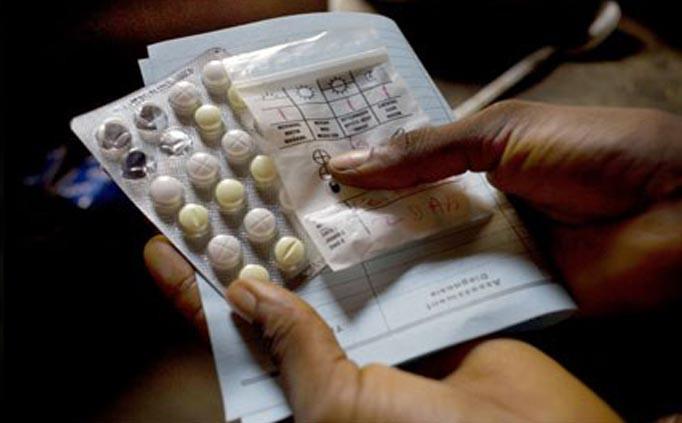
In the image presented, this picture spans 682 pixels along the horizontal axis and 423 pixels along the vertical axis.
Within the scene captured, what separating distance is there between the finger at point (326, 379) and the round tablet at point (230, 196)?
0.09 metres

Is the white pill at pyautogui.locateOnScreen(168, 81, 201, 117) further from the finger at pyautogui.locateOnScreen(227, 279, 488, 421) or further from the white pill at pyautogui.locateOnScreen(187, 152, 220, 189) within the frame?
the finger at pyautogui.locateOnScreen(227, 279, 488, 421)

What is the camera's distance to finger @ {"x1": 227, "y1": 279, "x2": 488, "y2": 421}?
34 cm

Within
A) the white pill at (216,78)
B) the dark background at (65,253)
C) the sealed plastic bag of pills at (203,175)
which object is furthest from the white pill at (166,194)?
the dark background at (65,253)

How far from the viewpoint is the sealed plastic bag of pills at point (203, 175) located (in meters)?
0.43

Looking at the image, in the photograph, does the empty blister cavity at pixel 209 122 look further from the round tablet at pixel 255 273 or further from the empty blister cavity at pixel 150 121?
the round tablet at pixel 255 273

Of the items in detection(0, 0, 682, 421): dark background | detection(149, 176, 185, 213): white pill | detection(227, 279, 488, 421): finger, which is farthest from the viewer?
detection(0, 0, 682, 421): dark background

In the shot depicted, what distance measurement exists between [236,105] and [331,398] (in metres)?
0.27

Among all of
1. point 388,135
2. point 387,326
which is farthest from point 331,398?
point 388,135

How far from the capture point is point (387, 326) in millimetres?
404

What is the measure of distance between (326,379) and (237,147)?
0.70 feet

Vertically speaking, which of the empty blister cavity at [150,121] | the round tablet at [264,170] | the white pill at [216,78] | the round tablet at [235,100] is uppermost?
the white pill at [216,78]

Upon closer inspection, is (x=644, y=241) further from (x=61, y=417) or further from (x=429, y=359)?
(x=61, y=417)

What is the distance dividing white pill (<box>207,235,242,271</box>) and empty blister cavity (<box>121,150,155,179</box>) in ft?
0.30

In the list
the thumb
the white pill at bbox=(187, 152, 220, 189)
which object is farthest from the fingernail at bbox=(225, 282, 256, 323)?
the white pill at bbox=(187, 152, 220, 189)
